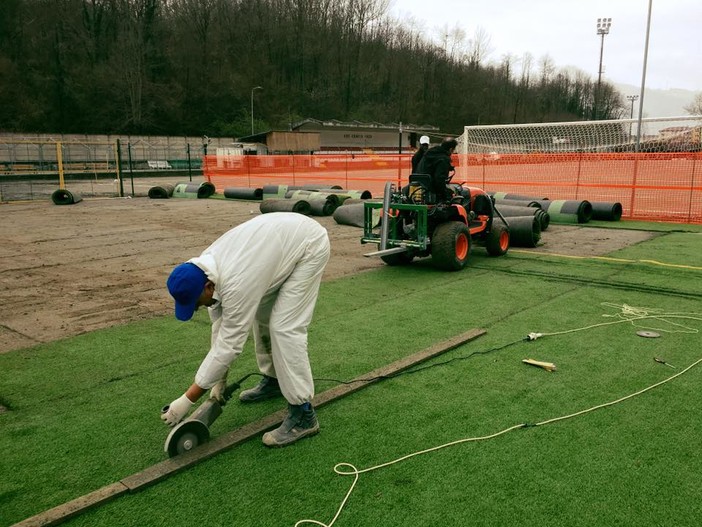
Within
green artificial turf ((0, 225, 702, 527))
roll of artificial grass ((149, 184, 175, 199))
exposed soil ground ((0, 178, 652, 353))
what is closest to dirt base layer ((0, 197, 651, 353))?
exposed soil ground ((0, 178, 652, 353))

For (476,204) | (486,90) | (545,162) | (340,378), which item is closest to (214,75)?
(486,90)

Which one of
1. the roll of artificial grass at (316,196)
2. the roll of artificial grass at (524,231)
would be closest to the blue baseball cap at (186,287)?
the roll of artificial grass at (524,231)

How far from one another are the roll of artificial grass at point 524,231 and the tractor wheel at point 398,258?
2160 mm

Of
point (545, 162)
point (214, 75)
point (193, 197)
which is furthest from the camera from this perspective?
point (214, 75)

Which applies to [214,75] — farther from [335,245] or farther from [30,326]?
[30,326]

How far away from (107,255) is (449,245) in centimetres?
591

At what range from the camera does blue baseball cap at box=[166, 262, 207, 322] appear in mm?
2836

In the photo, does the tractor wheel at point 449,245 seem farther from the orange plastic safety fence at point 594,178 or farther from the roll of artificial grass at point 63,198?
the roll of artificial grass at point 63,198

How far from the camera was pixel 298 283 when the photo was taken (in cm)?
339

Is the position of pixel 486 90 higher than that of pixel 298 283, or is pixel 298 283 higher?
pixel 486 90

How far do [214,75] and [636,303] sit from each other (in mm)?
68218

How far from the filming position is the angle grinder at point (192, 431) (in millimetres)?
3240

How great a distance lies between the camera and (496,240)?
943cm

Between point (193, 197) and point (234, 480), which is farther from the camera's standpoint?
point (193, 197)
